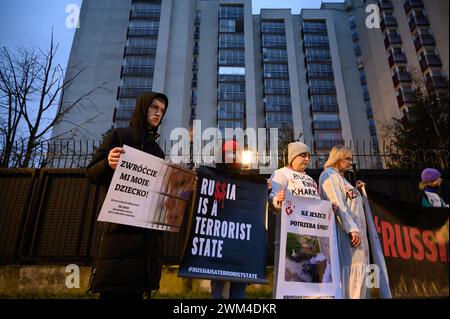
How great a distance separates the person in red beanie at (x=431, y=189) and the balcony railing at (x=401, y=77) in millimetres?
37786

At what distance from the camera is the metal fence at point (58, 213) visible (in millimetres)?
5734

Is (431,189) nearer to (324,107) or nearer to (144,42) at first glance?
(324,107)

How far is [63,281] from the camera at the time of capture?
556 centimetres

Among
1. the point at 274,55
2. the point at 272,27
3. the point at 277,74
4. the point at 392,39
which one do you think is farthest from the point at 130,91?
the point at 392,39

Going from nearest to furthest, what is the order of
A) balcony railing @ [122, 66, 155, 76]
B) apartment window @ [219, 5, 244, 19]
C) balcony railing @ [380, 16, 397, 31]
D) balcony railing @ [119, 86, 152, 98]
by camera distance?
balcony railing @ [380, 16, 397, 31] < balcony railing @ [119, 86, 152, 98] < balcony railing @ [122, 66, 155, 76] < apartment window @ [219, 5, 244, 19]

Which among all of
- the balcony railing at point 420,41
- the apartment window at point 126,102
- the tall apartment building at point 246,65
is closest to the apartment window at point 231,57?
the tall apartment building at point 246,65

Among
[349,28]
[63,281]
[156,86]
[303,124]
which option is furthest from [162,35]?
[63,281]

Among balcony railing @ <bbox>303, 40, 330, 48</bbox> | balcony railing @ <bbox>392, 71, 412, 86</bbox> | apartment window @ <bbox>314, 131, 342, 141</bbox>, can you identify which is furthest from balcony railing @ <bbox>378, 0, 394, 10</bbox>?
apartment window @ <bbox>314, 131, 342, 141</bbox>

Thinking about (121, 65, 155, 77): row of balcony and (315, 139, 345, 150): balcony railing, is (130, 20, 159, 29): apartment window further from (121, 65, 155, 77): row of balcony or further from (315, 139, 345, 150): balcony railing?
(315, 139, 345, 150): balcony railing

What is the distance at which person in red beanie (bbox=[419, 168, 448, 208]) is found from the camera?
163 inches

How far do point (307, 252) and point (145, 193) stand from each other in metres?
1.73

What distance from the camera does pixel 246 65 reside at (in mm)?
46969

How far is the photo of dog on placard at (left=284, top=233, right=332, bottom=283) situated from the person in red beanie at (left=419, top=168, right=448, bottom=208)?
235 centimetres
